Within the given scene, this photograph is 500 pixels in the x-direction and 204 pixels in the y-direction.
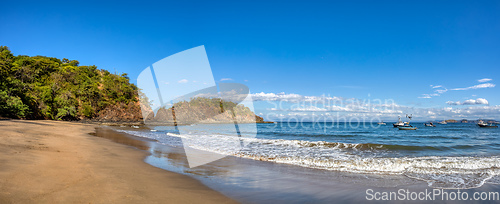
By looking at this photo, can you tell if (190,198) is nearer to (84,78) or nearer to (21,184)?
(21,184)

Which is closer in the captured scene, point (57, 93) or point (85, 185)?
point (85, 185)

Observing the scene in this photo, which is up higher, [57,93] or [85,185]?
[57,93]

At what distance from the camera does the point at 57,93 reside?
35.6m

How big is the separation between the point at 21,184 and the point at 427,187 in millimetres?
8400

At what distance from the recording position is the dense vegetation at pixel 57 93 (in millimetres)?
26203

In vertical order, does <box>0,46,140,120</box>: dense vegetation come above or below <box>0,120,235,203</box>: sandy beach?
above

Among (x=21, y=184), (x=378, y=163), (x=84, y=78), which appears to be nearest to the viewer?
(x=21, y=184)

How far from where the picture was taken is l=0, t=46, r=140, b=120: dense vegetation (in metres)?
26.2

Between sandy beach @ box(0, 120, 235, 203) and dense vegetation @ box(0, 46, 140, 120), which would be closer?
sandy beach @ box(0, 120, 235, 203)

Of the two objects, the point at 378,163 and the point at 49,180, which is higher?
the point at 49,180

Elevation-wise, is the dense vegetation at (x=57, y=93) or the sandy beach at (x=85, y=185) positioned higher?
the dense vegetation at (x=57, y=93)

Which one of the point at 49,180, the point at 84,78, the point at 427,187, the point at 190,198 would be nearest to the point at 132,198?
the point at 190,198

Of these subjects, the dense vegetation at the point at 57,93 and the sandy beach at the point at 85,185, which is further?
the dense vegetation at the point at 57,93

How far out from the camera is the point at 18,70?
1243 inches
